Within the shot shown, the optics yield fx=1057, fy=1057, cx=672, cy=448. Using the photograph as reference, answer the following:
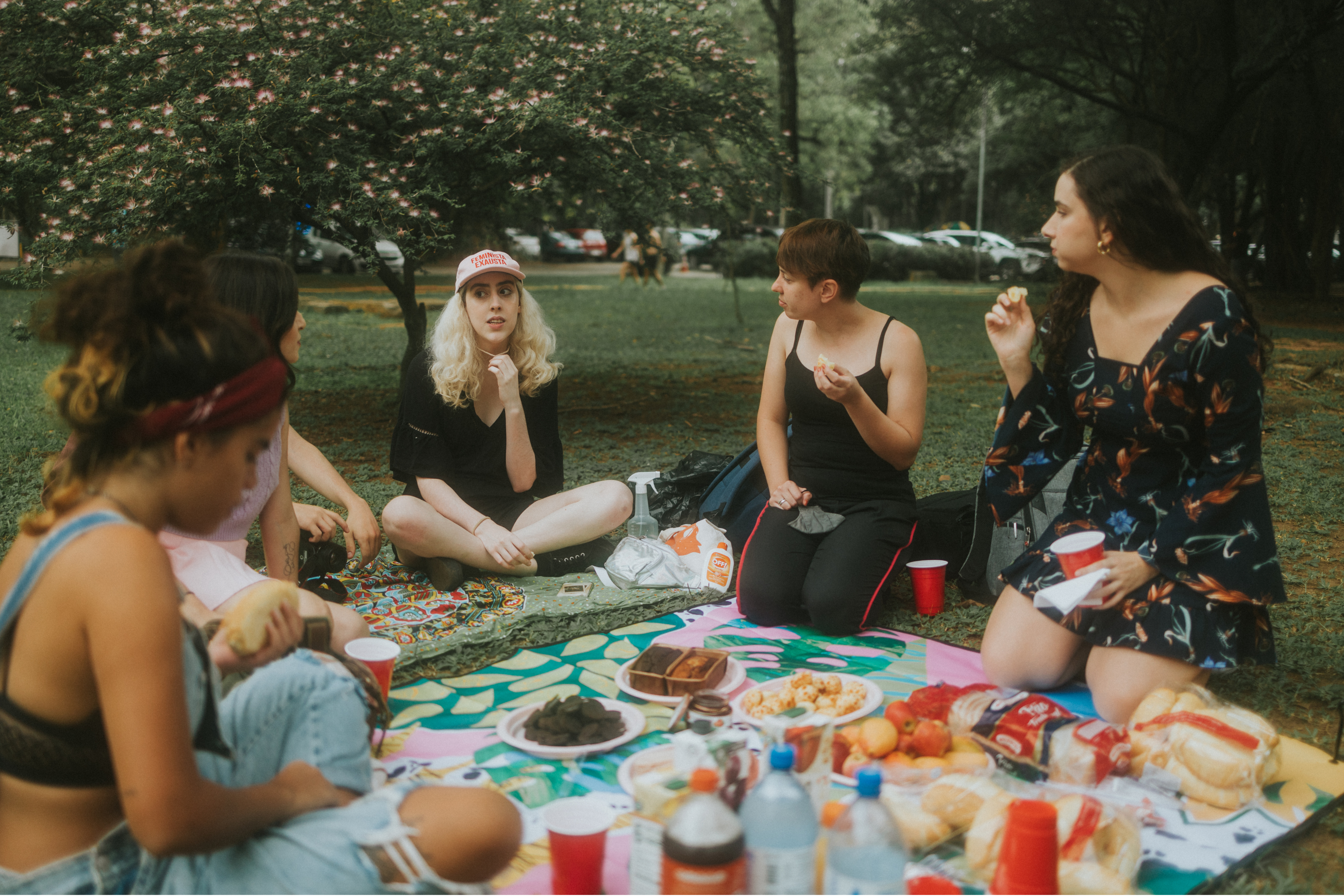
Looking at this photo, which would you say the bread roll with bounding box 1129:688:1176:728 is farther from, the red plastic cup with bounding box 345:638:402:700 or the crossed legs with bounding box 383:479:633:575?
the crossed legs with bounding box 383:479:633:575

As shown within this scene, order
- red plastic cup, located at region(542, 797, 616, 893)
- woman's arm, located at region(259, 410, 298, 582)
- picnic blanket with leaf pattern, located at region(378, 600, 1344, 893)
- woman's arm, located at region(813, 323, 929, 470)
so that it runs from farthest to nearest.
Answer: woman's arm, located at region(813, 323, 929, 470)
woman's arm, located at region(259, 410, 298, 582)
picnic blanket with leaf pattern, located at region(378, 600, 1344, 893)
red plastic cup, located at region(542, 797, 616, 893)

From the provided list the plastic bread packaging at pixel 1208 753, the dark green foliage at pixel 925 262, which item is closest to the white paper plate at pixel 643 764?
the plastic bread packaging at pixel 1208 753

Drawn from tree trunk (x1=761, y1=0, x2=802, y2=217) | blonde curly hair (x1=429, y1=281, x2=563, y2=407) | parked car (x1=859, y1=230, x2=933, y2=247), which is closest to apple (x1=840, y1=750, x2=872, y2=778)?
blonde curly hair (x1=429, y1=281, x2=563, y2=407)

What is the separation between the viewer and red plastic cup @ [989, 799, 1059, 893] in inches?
81.4

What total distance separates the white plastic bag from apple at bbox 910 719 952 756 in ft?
5.84

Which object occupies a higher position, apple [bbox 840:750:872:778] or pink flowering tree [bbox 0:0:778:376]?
pink flowering tree [bbox 0:0:778:376]

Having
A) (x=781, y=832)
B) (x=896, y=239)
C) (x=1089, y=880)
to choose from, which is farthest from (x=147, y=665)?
(x=896, y=239)

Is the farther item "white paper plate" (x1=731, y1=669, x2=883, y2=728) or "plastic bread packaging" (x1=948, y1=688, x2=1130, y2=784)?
"white paper plate" (x1=731, y1=669, x2=883, y2=728)

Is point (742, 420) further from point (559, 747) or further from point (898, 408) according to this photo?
point (559, 747)

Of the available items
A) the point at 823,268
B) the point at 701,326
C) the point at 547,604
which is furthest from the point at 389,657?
the point at 701,326

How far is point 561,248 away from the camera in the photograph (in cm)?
3481

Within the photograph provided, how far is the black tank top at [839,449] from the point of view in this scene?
418 cm

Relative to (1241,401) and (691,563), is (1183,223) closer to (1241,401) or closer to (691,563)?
(1241,401)

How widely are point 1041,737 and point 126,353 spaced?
7.42ft
